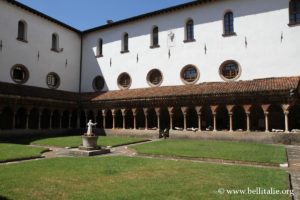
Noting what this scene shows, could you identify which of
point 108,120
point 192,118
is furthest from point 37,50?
point 192,118

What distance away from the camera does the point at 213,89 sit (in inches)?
957

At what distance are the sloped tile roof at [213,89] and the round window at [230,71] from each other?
3.60 feet

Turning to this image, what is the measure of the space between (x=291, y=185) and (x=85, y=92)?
2996 cm

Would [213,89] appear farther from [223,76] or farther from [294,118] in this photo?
[294,118]

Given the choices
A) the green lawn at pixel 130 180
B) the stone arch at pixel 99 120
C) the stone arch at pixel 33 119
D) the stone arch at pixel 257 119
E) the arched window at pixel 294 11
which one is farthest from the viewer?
the stone arch at pixel 99 120

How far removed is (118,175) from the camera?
9.50 metres

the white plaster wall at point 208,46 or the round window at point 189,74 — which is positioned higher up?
the white plaster wall at point 208,46

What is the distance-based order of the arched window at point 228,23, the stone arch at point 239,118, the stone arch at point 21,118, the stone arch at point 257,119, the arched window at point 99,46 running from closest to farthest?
1. the stone arch at point 257,119
2. the stone arch at point 239,118
3. the arched window at point 228,23
4. the stone arch at point 21,118
5. the arched window at point 99,46

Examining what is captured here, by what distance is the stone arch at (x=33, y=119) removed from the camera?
1110 inches

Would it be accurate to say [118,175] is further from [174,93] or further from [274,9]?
[274,9]

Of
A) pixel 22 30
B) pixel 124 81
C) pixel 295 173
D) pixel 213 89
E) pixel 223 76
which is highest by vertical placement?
pixel 22 30

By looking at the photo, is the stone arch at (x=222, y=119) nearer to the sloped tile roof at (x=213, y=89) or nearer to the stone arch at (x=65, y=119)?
the sloped tile roof at (x=213, y=89)

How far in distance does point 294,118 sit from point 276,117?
4.40 feet

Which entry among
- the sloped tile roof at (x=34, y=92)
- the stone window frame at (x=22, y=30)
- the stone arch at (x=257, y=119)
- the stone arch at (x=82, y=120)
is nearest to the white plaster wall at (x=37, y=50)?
the stone window frame at (x=22, y=30)
